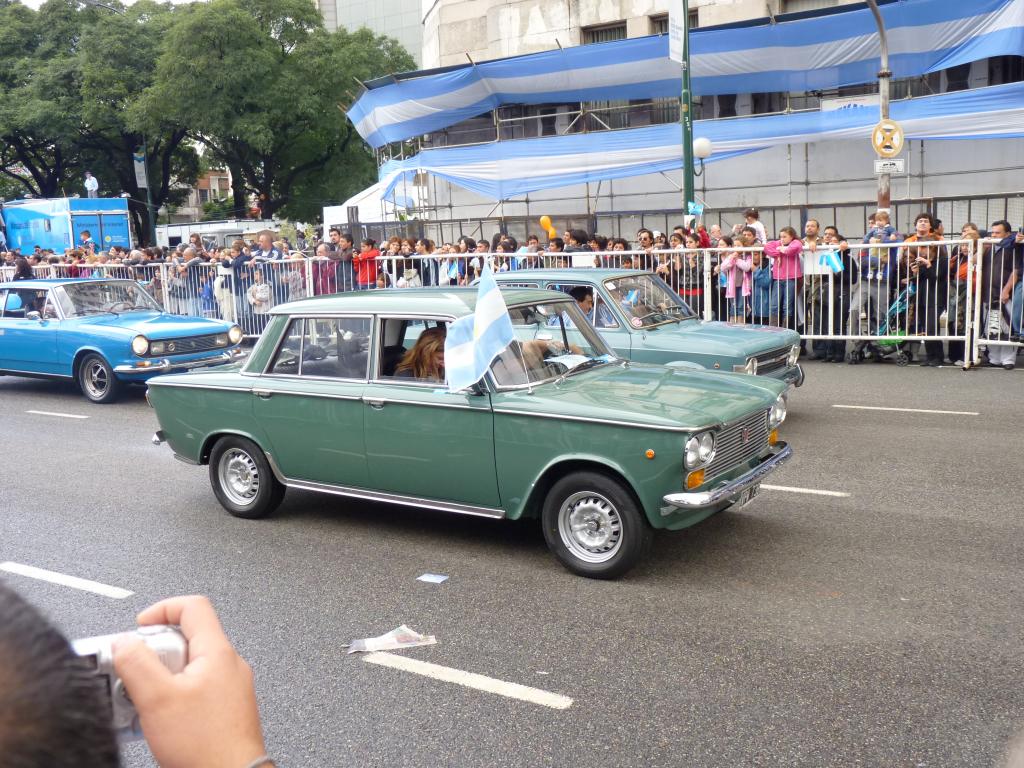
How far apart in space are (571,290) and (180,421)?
4.04 metres

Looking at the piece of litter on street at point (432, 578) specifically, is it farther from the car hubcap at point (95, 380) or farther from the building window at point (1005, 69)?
the building window at point (1005, 69)

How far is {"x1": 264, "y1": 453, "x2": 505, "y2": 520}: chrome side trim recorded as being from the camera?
6.14 m

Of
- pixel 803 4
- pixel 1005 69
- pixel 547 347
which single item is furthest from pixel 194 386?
pixel 803 4

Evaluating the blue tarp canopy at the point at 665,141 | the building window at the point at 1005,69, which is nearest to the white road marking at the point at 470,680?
the blue tarp canopy at the point at 665,141

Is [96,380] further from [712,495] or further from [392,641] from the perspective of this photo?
[712,495]

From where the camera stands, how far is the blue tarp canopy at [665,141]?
1872 centimetres

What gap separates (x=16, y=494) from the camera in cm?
823

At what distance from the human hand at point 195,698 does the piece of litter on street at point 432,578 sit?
4662 millimetres

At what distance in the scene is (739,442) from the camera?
5.97 meters

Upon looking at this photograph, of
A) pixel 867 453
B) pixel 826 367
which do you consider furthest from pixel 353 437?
pixel 826 367

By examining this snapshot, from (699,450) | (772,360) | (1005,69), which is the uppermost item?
(1005,69)

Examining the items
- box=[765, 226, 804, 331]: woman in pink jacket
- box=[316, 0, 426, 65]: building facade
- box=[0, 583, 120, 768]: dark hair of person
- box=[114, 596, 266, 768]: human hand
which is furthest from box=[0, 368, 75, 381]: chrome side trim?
box=[316, 0, 426, 65]: building facade

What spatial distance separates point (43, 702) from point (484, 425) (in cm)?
511

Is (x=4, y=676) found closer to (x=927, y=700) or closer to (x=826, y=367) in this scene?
(x=927, y=700)
